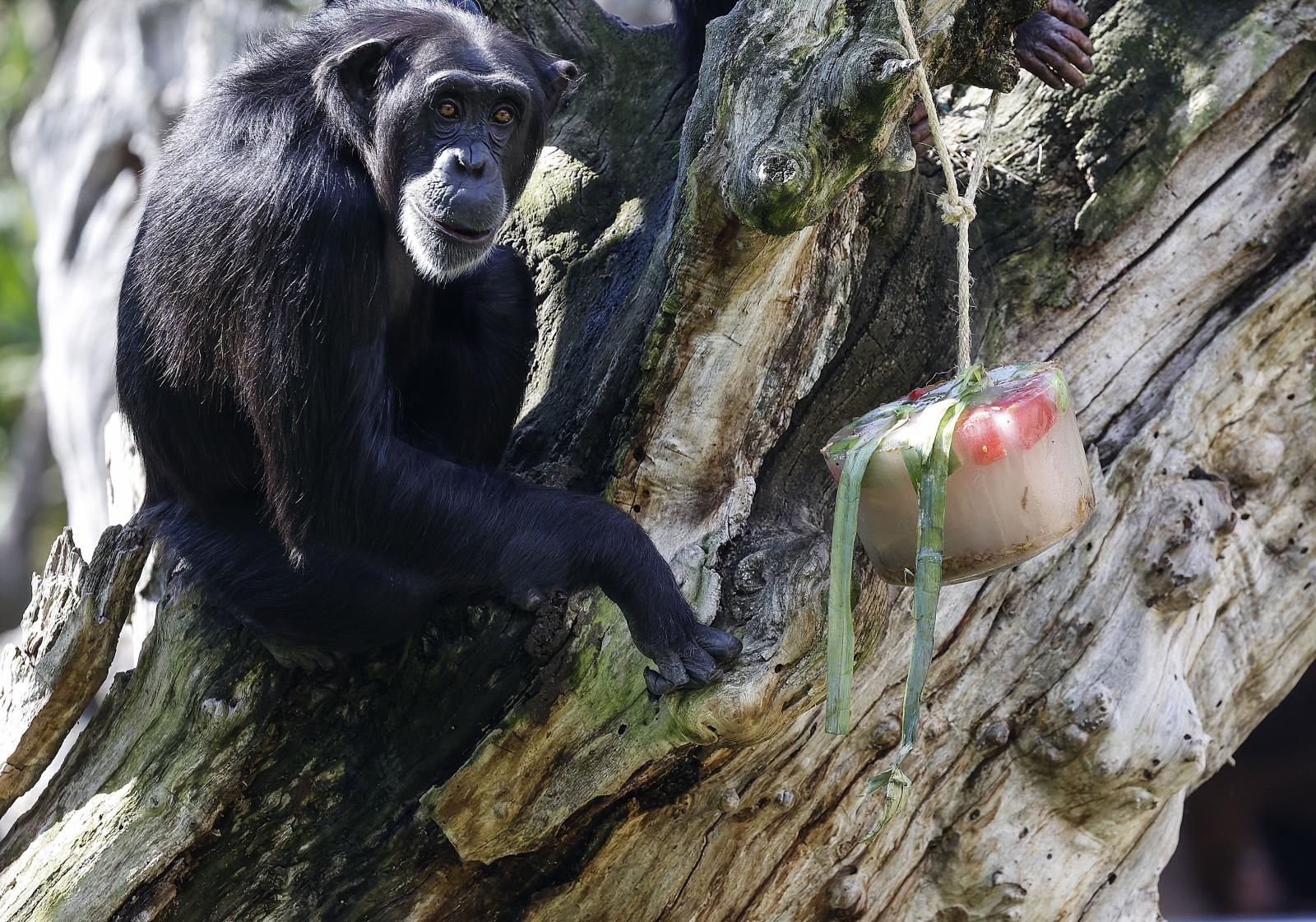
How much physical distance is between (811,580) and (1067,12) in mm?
2198

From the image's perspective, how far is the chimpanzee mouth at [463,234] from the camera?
3807 millimetres

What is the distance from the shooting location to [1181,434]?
4.59 m

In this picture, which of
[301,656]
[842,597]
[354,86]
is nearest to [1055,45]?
[354,86]

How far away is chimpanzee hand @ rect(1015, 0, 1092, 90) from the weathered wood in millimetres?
3320

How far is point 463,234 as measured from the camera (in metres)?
3.83

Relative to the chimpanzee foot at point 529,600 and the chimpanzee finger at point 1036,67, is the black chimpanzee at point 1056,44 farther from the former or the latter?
the chimpanzee foot at point 529,600

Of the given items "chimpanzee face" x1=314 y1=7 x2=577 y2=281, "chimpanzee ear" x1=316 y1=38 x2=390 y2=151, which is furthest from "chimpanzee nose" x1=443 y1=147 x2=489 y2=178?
"chimpanzee ear" x1=316 y1=38 x2=390 y2=151

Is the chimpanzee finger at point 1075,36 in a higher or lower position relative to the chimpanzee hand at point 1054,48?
higher

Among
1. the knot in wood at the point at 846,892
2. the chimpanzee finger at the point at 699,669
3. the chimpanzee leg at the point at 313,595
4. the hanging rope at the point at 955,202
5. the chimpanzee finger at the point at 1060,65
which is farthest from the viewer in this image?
the chimpanzee finger at the point at 1060,65

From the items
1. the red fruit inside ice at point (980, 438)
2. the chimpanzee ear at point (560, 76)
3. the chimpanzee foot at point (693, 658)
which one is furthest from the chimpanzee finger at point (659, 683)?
the chimpanzee ear at point (560, 76)

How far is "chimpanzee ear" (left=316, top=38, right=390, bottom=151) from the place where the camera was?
12.7 feet

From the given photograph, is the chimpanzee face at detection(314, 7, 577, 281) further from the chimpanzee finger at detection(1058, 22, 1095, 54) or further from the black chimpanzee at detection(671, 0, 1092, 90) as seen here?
the chimpanzee finger at detection(1058, 22, 1095, 54)

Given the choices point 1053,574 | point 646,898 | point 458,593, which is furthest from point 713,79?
point 646,898

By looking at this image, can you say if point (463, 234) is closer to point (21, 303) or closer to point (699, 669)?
point (699, 669)
